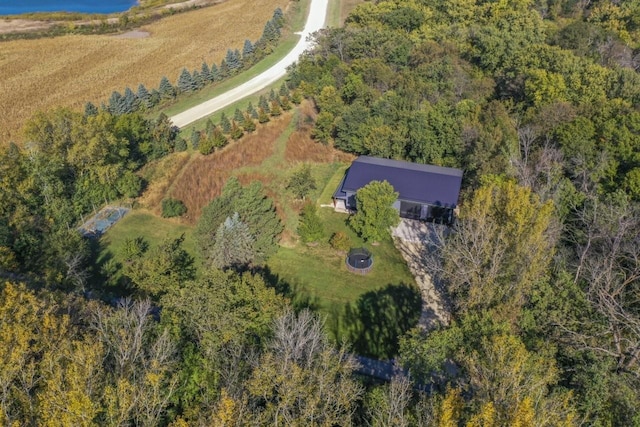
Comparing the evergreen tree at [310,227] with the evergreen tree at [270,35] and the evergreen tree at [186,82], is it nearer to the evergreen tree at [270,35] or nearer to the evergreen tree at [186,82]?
the evergreen tree at [186,82]

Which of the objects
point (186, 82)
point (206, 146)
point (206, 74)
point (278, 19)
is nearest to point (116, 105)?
point (186, 82)

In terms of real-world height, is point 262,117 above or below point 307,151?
above

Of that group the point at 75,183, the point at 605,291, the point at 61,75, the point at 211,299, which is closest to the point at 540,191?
the point at 605,291

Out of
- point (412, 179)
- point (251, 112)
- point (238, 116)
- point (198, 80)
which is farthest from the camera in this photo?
point (198, 80)

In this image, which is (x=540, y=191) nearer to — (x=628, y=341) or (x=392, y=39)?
(x=628, y=341)

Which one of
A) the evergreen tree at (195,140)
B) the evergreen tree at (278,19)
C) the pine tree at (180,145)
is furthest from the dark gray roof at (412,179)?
the evergreen tree at (278,19)

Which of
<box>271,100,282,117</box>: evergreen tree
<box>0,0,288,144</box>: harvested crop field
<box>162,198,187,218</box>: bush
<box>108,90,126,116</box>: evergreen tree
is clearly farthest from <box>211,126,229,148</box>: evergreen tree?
<box>0,0,288,144</box>: harvested crop field

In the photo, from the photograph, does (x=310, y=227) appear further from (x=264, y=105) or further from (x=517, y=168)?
(x=264, y=105)
